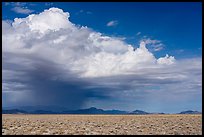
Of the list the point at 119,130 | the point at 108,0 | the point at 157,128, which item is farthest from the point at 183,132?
the point at 108,0

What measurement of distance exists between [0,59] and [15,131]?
13.7 metres

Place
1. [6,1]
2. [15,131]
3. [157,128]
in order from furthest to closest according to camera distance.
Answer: [157,128] → [15,131] → [6,1]

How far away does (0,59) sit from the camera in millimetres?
23734

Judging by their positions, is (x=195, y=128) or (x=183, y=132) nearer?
(x=183, y=132)

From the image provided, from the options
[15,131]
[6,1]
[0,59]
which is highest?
[6,1]

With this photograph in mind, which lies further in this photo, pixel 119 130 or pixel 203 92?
pixel 119 130

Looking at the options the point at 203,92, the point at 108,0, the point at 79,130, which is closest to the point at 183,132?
the point at 79,130

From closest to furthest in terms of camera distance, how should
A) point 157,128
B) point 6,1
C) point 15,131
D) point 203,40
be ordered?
point 203,40 < point 6,1 < point 15,131 < point 157,128

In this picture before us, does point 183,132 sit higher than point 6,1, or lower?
lower

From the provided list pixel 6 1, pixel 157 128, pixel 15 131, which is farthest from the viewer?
pixel 157 128

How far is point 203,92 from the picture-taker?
22.0m

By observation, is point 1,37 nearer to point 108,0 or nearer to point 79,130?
point 108,0

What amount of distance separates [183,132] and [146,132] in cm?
365

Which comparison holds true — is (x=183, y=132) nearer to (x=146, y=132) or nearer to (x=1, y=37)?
(x=146, y=132)
